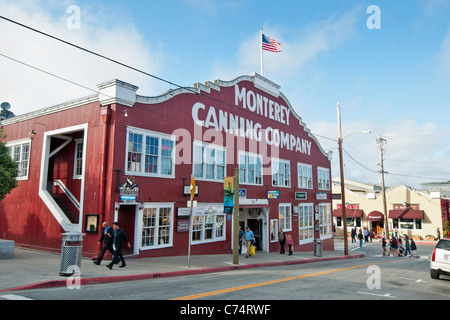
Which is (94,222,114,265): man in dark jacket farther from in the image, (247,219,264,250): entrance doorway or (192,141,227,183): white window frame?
(247,219,264,250): entrance doorway

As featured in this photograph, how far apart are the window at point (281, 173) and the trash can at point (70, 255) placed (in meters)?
16.1

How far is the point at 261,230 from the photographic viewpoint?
23453 mm

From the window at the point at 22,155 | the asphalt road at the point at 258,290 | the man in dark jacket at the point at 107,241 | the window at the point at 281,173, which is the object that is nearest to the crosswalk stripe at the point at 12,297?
the asphalt road at the point at 258,290

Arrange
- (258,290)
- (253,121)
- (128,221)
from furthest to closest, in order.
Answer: (253,121) < (128,221) < (258,290)

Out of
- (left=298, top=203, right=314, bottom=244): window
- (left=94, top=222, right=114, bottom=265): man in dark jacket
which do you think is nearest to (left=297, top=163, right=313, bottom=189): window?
(left=298, top=203, right=314, bottom=244): window

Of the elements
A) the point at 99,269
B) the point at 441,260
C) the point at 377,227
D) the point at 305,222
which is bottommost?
the point at 377,227

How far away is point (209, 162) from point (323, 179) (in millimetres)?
15859

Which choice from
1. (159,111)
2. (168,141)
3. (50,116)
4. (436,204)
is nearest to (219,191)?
(168,141)

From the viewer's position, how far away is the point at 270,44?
24219 millimetres

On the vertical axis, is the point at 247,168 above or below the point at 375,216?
above

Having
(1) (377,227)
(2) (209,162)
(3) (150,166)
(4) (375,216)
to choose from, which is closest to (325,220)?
(2) (209,162)

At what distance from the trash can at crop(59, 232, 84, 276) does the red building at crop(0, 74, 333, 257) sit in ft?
12.7

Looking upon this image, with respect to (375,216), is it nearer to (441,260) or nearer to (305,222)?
(305,222)
